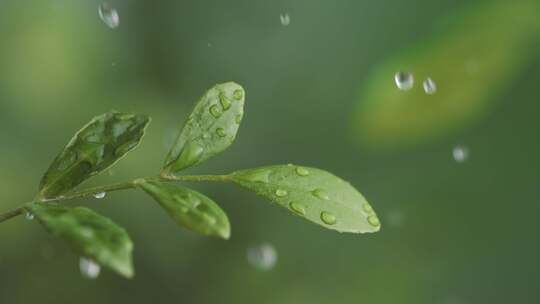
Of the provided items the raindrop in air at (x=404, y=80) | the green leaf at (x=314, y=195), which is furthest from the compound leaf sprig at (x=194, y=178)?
the raindrop in air at (x=404, y=80)

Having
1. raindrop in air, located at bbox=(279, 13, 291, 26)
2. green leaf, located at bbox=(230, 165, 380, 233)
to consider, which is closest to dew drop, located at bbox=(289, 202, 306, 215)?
green leaf, located at bbox=(230, 165, 380, 233)

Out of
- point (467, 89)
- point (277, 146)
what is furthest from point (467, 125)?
point (277, 146)


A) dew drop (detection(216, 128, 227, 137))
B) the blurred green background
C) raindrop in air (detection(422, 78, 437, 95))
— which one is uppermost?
dew drop (detection(216, 128, 227, 137))

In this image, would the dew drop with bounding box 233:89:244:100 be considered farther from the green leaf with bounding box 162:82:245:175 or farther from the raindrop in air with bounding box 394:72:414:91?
the raindrop in air with bounding box 394:72:414:91

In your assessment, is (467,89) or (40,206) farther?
(467,89)

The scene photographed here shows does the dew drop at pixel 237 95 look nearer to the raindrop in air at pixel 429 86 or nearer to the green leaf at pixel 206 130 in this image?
the green leaf at pixel 206 130

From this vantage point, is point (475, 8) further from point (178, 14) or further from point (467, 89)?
point (178, 14)

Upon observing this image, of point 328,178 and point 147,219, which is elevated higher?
point 328,178

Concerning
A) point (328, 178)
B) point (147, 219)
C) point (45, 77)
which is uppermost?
point (328, 178)
